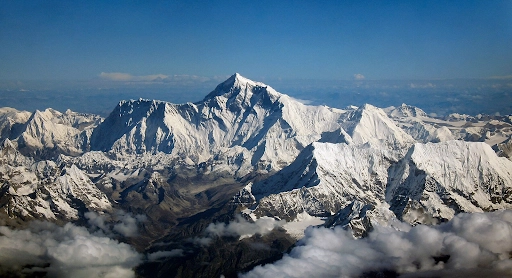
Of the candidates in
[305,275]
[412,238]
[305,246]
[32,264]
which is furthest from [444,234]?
[32,264]

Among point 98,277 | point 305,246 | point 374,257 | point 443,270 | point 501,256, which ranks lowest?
point 98,277

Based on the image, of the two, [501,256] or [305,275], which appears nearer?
[501,256]

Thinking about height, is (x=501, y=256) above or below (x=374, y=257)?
above

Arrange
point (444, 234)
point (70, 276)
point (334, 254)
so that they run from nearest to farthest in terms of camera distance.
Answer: point (444, 234), point (334, 254), point (70, 276)

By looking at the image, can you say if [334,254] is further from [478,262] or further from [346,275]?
[478,262]

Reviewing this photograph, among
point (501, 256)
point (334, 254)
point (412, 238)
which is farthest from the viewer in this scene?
point (334, 254)

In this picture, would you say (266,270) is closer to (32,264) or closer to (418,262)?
(418,262)
